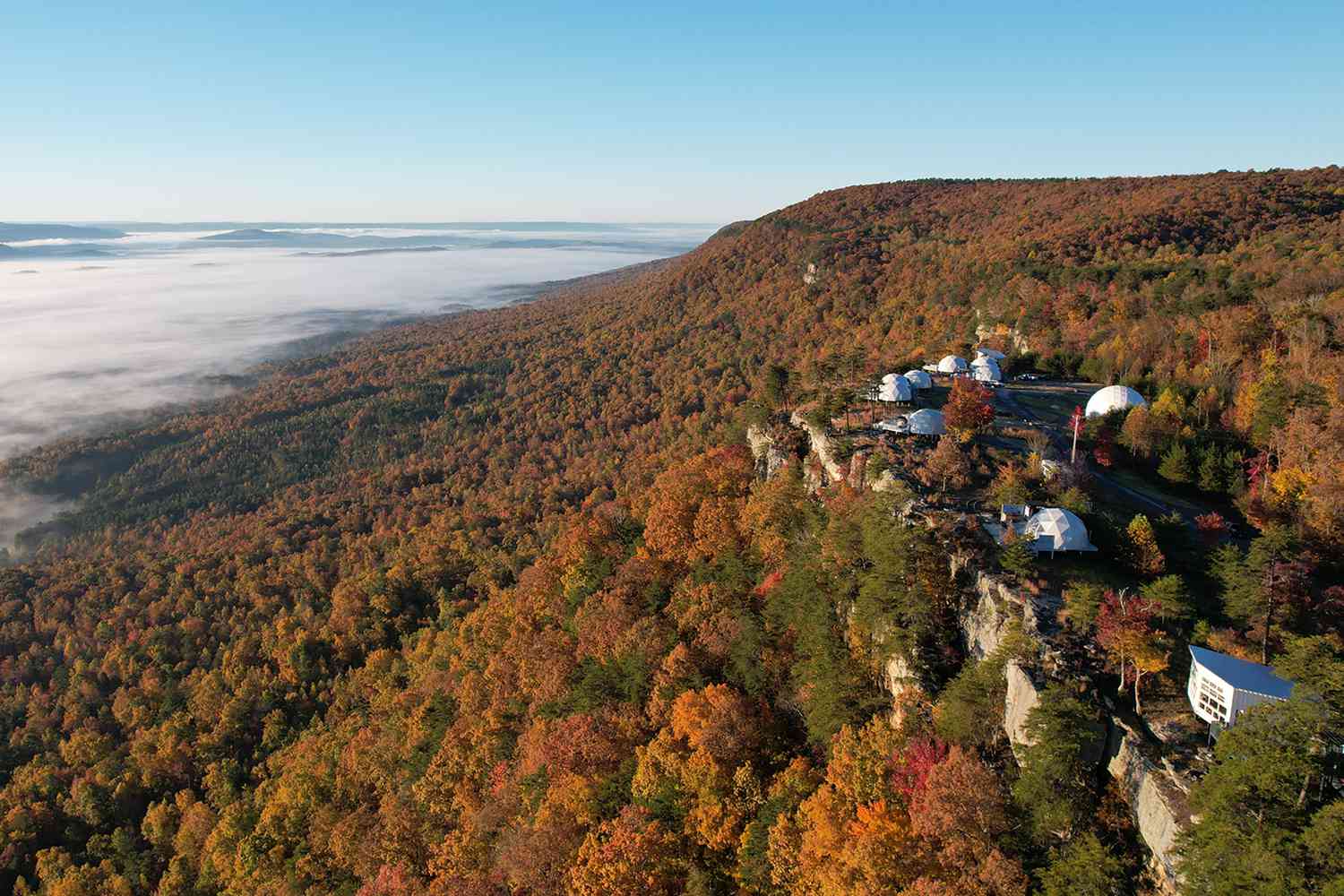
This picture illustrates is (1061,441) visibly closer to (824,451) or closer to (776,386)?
(824,451)

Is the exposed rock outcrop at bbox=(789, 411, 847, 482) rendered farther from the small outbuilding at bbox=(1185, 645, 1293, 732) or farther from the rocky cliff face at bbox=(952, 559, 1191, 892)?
the small outbuilding at bbox=(1185, 645, 1293, 732)

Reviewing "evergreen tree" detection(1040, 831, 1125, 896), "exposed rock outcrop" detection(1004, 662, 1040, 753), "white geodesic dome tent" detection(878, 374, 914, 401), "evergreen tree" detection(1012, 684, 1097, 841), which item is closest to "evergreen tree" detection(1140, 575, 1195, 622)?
"exposed rock outcrop" detection(1004, 662, 1040, 753)

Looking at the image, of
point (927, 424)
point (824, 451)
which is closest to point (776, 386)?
point (824, 451)

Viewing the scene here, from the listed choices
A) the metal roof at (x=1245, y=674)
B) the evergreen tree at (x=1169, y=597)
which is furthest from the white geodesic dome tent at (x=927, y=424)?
the metal roof at (x=1245, y=674)

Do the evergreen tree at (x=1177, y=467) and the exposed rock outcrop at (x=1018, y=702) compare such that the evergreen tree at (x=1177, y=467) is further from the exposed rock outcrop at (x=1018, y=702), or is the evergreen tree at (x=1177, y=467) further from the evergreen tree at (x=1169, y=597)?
the exposed rock outcrop at (x=1018, y=702)

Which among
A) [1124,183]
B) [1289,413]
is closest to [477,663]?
[1289,413]

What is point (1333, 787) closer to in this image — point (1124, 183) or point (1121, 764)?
point (1121, 764)
